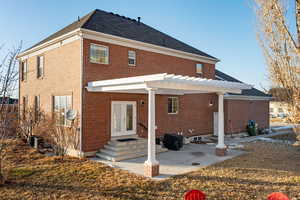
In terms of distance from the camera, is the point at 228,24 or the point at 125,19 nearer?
the point at 228,24

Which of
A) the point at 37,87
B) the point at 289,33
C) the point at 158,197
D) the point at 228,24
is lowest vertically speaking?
the point at 158,197

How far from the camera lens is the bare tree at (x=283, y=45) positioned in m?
5.52

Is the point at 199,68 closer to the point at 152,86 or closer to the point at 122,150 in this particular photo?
the point at 122,150

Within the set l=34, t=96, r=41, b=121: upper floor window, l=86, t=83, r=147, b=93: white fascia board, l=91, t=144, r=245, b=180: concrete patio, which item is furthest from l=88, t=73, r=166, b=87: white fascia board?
l=34, t=96, r=41, b=121: upper floor window

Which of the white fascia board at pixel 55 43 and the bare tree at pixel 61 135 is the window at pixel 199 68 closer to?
the white fascia board at pixel 55 43

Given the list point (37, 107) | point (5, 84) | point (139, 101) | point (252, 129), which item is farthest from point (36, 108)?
point (252, 129)

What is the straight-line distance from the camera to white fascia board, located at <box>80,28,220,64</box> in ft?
35.0

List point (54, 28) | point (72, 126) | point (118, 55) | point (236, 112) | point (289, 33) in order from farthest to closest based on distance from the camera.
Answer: point (236, 112) < point (54, 28) < point (118, 55) < point (72, 126) < point (289, 33)

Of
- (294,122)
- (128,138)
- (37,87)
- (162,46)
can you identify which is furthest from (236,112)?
(37,87)

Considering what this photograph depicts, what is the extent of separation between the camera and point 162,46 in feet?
45.8

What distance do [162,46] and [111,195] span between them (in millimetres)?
10539

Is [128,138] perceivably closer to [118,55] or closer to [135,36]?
[118,55]

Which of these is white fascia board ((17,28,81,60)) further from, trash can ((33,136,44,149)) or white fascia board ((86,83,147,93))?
trash can ((33,136,44,149))

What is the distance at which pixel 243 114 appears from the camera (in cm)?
1988
